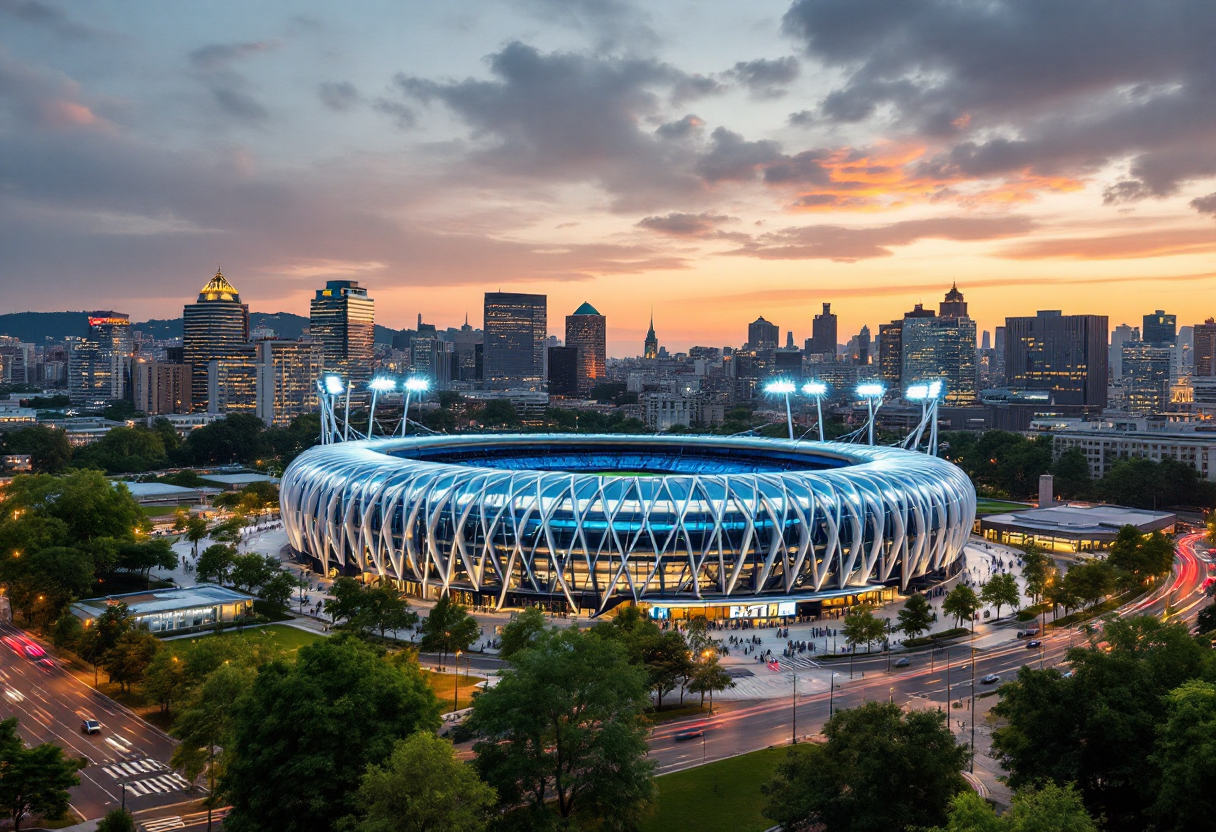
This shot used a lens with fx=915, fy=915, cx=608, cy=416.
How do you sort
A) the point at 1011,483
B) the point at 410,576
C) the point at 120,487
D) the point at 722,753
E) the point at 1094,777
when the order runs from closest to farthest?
the point at 1094,777 → the point at 722,753 → the point at 410,576 → the point at 120,487 → the point at 1011,483

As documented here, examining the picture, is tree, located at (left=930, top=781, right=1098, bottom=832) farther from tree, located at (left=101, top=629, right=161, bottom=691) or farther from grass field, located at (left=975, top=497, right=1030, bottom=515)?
grass field, located at (left=975, top=497, right=1030, bottom=515)

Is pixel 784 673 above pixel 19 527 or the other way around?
the other way around

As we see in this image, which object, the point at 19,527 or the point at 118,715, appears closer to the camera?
the point at 118,715

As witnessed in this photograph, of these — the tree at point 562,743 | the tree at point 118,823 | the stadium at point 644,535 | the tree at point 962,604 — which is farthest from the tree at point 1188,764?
the tree at point 118,823

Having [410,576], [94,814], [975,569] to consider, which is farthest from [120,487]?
[975,569]

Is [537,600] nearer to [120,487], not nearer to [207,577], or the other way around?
[207,577]

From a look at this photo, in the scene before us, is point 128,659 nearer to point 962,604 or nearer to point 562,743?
point 562,743

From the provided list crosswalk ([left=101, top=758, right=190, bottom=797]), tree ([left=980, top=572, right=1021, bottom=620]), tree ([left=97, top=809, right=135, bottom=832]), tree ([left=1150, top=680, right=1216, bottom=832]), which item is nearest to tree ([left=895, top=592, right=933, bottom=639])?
tree ([left=980, top=572, right=1021, bottom=620])
